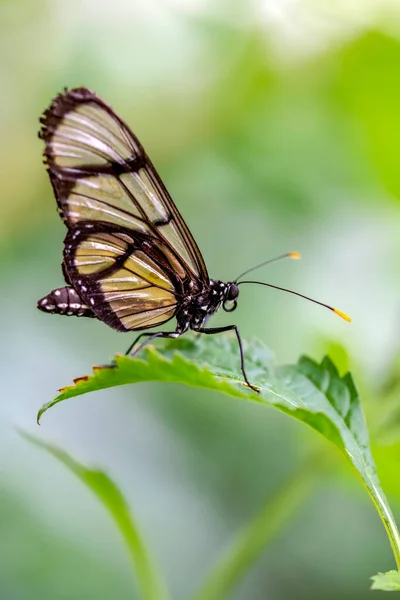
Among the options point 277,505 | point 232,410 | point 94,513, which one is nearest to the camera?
point 277,505

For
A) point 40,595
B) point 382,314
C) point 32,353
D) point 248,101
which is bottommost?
point 40,595

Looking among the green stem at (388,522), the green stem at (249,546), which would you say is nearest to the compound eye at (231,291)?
the green stem at (249,546)

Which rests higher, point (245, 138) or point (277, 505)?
point (245, 138)

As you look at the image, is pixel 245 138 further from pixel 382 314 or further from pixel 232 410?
pixel 232 410

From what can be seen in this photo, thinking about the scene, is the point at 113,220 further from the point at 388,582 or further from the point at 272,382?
the point at 388,582

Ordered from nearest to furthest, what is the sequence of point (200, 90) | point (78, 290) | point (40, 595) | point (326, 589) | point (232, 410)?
point (78, 290), point (40, 595), point (326, 589), point (232, 410), point (200, 90)

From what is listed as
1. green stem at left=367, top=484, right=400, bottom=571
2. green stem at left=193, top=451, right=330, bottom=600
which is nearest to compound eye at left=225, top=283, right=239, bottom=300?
green stem at left=193, top=451, right=330, bottom=600

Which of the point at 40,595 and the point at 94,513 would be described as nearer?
the point at 40,595

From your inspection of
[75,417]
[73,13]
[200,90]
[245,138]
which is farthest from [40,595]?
[73,13]
